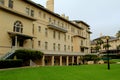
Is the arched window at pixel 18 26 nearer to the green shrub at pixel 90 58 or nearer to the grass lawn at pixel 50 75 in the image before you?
the grass lawn at pixel 50 75

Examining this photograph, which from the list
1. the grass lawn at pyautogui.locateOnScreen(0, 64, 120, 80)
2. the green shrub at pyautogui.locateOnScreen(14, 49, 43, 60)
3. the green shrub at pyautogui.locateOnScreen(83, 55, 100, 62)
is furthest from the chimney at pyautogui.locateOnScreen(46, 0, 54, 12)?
the grass lawn at pyautogui.locateOnScreen(0, 64, 120, 80)

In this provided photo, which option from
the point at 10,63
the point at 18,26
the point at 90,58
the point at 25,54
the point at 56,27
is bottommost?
the point at 90,58

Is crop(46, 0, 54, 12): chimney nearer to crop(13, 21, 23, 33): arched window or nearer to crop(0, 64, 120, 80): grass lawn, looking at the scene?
crop(13, 21, 23, 33): arched window

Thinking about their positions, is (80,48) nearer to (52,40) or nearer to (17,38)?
(52,40)

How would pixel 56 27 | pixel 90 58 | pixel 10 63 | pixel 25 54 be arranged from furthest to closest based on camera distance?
pixel 90 58 → pixel 56 27 → pixel 25 54 → pixel 10 63

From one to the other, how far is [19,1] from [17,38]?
7.21 m

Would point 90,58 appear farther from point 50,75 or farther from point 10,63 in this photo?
point 50,75

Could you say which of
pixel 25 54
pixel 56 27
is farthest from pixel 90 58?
pixel 25 54

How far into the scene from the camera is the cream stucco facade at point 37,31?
101 feet

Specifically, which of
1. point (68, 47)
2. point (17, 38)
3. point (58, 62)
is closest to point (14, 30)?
point (17, 38)

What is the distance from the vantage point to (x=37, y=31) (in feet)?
135

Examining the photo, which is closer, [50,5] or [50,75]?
[50,75]

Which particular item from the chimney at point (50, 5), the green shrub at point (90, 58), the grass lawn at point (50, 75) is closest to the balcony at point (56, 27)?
the chimney at point (50, 5)

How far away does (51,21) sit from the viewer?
47.5 meters
